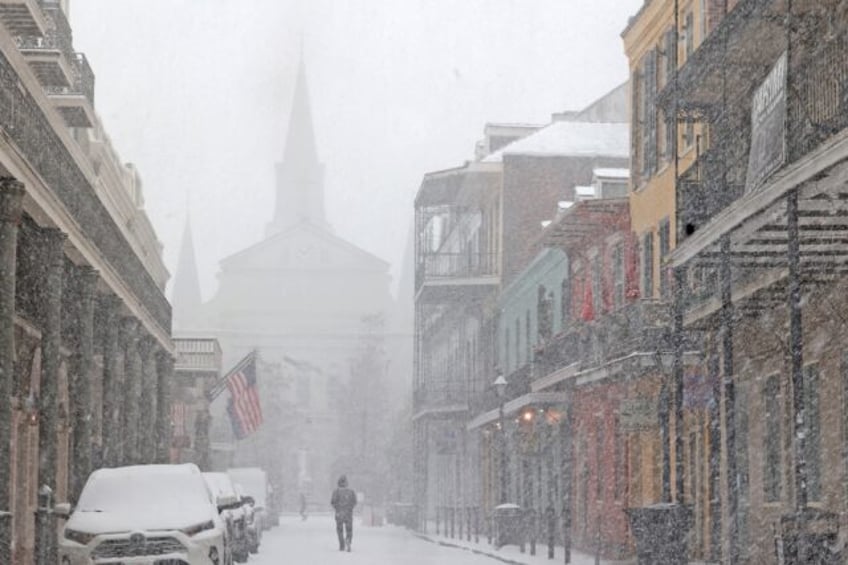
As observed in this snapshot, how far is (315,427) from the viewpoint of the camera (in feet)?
367

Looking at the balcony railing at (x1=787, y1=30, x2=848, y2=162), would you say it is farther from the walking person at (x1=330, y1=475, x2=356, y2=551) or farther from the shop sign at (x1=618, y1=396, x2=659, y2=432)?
the walking person at (x1=330, y1=475, x2=356, y2=551)

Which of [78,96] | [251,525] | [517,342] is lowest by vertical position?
[251,525]

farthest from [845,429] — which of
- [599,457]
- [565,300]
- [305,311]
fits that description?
[305,311]

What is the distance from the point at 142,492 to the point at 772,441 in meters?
8.97

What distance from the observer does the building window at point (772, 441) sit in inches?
915

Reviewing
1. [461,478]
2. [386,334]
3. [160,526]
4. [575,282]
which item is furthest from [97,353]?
[386,334]

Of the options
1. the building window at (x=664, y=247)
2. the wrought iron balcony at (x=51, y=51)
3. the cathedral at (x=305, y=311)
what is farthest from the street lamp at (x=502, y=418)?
the cathedral at (x=305, y=311)

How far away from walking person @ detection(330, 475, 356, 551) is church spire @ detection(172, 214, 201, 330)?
98.1 m

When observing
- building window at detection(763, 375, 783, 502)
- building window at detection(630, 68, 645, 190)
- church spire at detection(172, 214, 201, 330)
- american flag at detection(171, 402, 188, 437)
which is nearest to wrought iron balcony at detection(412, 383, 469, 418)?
american flag at detection(171, 402, 188, 437)

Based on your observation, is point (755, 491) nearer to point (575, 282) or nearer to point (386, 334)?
point (575, 282)

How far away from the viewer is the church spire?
137625 mm

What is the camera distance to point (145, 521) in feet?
57.7

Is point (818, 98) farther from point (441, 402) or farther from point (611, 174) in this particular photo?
point (441, 402)

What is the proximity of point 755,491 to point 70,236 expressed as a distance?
9696 millimetres
